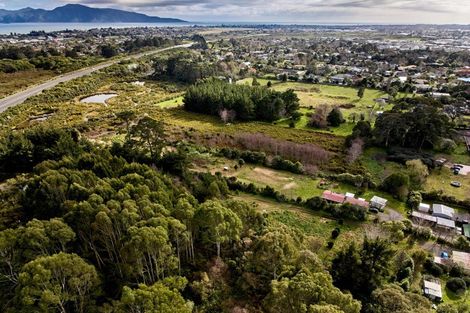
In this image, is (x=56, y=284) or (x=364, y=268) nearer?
(x=56, y=284)

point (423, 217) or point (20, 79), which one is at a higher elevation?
point (20, 79)

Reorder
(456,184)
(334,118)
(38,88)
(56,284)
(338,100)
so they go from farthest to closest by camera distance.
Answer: (38,88), (338,100), (334,118), (456,184), (56,284)

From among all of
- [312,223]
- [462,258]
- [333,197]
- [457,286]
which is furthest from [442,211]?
[312,223]

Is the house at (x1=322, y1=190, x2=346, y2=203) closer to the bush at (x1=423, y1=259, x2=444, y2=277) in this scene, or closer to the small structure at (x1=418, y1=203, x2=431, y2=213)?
the small structure at (x1=418, y1=203, x2=431, y2=213)

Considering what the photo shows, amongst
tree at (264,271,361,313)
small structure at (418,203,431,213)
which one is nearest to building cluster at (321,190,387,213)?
small structure at (418,203,431,213)

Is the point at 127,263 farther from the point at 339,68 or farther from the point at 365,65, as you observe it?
the point at 365,65

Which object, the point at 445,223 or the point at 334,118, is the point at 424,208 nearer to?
the point at 445,223

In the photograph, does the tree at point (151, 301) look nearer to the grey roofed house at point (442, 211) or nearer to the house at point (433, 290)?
the house at point (433, 290)
